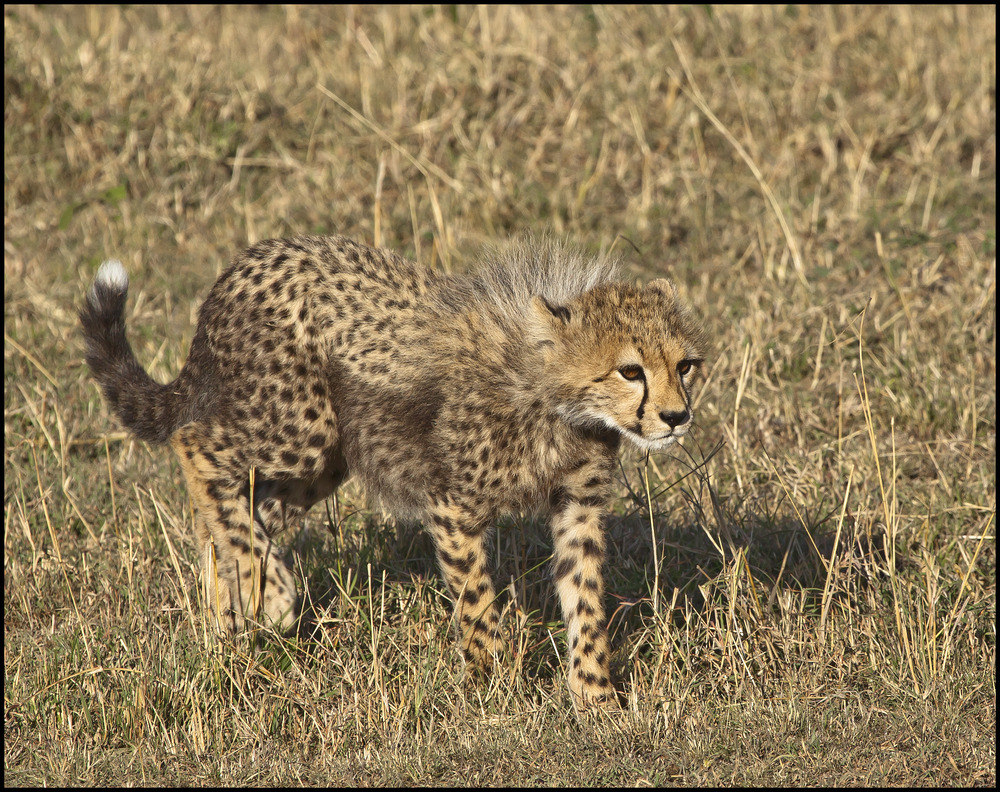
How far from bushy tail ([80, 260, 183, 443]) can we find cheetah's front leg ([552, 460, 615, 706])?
1379mm

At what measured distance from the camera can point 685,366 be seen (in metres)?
3.32

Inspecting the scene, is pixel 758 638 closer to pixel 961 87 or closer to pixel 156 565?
pixel 156 565

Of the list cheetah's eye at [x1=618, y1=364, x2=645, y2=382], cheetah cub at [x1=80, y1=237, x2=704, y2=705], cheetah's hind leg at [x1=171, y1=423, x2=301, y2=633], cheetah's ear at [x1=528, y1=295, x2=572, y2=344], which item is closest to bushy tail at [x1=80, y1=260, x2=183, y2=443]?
cheetah cub at [x1=80, y1=237, x2=704, y2=705]

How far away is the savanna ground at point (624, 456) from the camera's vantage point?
3350mm

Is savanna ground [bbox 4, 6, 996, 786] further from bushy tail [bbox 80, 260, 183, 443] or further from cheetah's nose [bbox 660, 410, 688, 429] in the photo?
cheetah's nose [bbox 660, 410, 688, 429]

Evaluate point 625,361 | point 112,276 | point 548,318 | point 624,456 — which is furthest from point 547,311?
point 624,456

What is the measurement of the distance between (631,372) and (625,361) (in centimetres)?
4

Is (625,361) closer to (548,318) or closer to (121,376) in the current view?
(548,318)

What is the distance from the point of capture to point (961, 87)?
7.24 m

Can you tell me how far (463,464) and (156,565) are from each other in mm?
1419

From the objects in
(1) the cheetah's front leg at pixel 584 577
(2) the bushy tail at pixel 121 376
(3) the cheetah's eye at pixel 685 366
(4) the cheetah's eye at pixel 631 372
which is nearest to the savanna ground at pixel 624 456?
(1) the cheetah's front leg at pixel 584 577

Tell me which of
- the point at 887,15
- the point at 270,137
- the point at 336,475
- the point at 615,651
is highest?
the point at 887,15

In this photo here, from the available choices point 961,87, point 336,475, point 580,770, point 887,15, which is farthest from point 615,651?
point 887,15

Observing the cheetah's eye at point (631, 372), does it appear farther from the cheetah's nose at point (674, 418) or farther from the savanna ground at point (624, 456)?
the savanna ground at point (624, 456)
